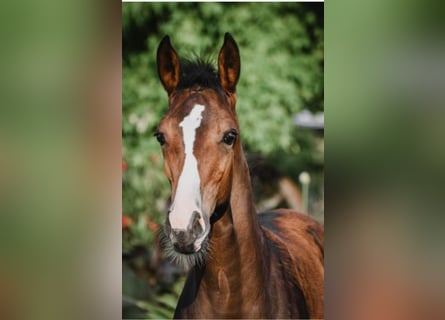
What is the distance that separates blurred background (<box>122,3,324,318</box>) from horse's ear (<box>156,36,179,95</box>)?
0.14 feet

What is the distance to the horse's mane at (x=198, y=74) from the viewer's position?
2074 millimetres

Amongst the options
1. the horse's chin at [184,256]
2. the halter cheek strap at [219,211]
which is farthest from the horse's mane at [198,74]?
the horse's chin at [184,256]

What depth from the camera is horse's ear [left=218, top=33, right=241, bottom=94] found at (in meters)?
2.09

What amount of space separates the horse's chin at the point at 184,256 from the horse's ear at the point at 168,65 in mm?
509

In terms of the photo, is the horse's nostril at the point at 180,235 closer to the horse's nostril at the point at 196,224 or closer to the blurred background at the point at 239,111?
the horse's nostril at the point at 196,224

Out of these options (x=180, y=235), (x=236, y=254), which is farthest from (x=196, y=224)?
(x=236, y=254)

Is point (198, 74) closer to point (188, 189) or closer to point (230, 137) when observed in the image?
point (230, 137)

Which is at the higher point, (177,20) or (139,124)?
(177,20)
